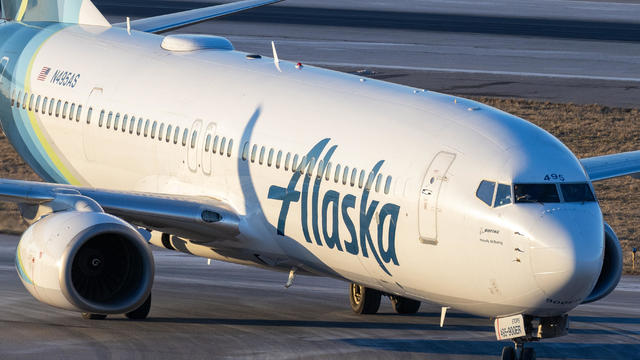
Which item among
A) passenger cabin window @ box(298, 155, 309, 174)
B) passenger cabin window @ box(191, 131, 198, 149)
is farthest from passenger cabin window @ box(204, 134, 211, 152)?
passenger cabin window @ box(298, 155, 309, 174)

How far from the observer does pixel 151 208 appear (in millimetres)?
26891

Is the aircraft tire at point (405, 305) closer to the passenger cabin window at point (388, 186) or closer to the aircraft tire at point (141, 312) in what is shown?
the aircraft tire at point (141, 312)

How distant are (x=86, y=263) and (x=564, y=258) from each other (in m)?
9.67

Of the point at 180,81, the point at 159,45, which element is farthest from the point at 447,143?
the point at 159,45

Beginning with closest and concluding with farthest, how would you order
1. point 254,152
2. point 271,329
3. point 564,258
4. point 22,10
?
point 564,258 < point 254,152 < point 271,329 < point 22,10

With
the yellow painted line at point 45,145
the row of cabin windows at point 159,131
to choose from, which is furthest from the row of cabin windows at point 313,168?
the yellow painted line at point 45,145

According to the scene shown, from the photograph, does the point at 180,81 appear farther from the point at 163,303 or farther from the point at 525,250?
the point at 525,250

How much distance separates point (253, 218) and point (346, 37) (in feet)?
160

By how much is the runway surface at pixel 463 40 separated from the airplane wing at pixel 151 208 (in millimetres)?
31305

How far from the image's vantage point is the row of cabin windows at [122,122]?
28.2m

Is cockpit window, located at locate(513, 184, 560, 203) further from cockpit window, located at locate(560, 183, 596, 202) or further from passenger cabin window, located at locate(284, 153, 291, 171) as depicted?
passenger cabin window, located at locate(284, 153, 291, 171)

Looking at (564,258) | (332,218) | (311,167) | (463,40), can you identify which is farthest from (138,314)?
(463,40)

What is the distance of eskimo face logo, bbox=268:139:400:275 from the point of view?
76.9ft

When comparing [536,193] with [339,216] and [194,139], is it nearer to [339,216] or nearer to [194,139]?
[339,216]
